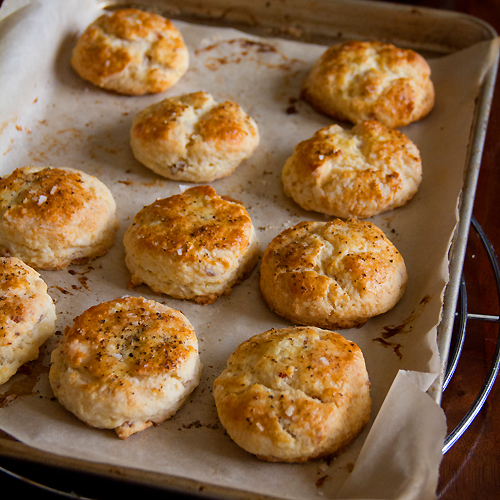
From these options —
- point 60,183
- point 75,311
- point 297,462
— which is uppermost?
point 60,183

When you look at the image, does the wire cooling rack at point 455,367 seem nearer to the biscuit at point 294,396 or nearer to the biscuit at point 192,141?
the biscuit at point 294,396

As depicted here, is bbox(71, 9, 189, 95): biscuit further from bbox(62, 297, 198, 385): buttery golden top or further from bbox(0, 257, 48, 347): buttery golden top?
bbox(62, 297, 198, 385): buttery golden top

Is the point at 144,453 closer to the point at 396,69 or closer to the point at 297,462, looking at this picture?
the point at 297,462

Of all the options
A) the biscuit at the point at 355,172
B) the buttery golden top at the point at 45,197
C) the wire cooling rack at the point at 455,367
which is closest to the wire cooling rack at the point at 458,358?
the wire cooling rack at the point at 455,367

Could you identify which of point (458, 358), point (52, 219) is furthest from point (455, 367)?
point (52, 219)

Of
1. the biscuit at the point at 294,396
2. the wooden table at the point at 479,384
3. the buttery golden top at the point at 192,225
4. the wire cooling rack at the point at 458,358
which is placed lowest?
the wooden table at the point at 479,384

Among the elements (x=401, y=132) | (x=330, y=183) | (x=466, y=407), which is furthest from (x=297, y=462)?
(x=401, y=132)

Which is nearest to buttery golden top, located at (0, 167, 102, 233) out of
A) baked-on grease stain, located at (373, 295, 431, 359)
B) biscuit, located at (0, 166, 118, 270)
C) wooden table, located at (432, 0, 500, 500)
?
biscuit, located at (0, 166, 118, 270)
